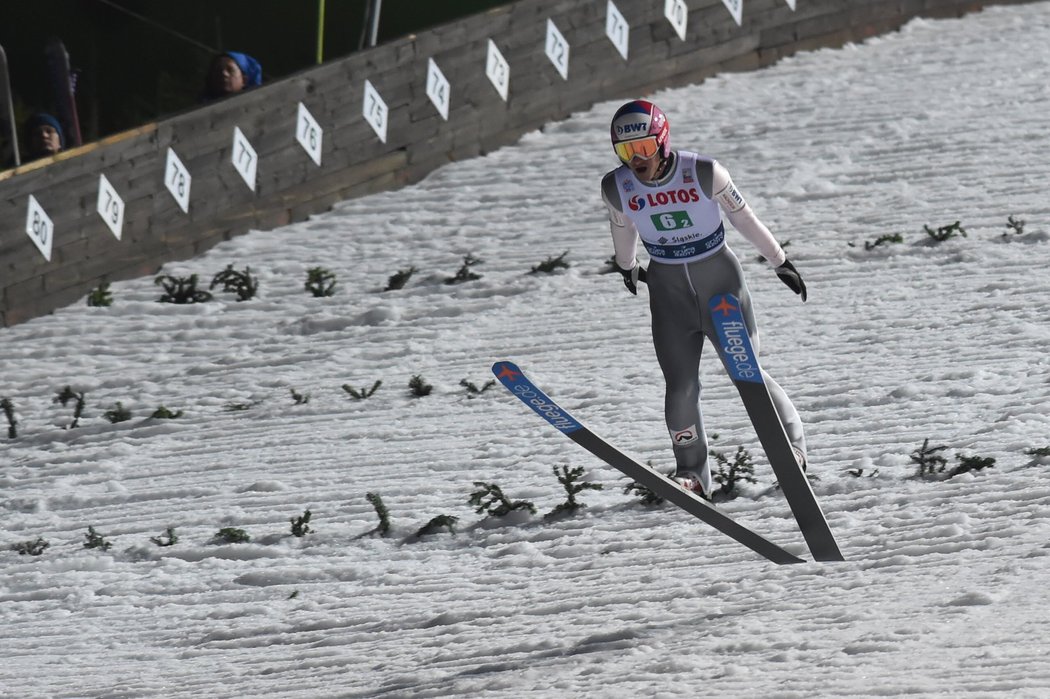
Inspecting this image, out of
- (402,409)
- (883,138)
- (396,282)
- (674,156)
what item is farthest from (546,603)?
(883,138)

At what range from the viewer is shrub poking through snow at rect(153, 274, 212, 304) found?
10.1 m

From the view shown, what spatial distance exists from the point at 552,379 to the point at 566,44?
456cm

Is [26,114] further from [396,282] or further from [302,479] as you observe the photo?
[302,479]

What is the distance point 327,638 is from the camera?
230 inches

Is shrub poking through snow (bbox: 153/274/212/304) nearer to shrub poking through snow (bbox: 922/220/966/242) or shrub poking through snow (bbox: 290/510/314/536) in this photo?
shrub poking through snow (bbox: 290/510/314/536)

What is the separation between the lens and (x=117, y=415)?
8555 mm

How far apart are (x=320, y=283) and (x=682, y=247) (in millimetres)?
4574

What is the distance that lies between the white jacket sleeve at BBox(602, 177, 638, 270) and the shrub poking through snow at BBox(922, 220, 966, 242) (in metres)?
3.62

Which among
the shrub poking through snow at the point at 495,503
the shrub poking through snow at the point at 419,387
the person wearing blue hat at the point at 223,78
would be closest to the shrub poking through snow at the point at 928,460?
the shrub poking through snow at the point at 495,503

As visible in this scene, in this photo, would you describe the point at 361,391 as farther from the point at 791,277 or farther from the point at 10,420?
the point at 791,277

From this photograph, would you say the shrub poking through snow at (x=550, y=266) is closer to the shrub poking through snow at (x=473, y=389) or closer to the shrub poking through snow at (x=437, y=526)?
the shrub poking through snow at (x=473, y=389)

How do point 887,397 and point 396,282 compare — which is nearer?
point 887,397

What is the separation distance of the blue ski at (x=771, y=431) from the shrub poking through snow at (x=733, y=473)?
98 centimetres

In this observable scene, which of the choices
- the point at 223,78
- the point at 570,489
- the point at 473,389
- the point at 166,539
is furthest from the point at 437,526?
the point at 223,78
